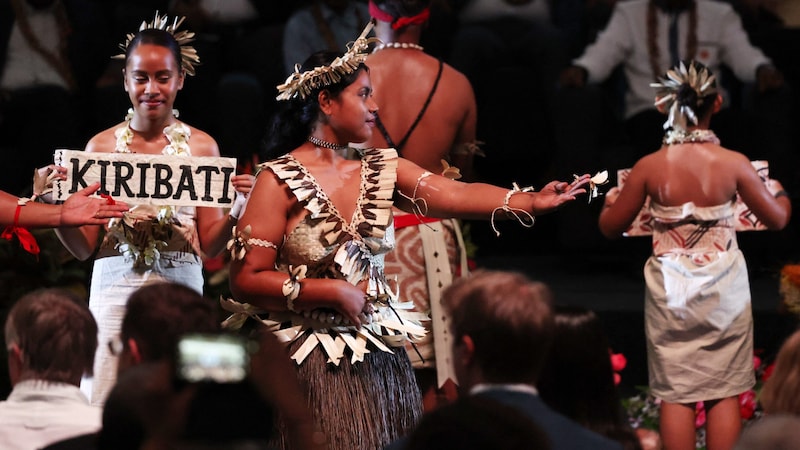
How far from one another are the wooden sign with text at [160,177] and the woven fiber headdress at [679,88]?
1.81 metres

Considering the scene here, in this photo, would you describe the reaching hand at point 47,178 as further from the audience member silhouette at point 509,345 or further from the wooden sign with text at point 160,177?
the audience member silhouette at point 509,345

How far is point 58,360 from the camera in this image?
2557 millimetres

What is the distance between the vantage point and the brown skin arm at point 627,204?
16.0 feet

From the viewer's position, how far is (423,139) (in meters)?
4.82

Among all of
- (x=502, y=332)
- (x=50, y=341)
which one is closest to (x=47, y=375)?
(x=50, y=341)

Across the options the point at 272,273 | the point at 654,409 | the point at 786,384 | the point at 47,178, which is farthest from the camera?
the point at 654,409

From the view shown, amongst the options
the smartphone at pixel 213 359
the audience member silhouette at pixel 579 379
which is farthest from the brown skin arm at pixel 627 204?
the smartphone at pixel 213 359

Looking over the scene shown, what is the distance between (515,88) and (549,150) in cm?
35

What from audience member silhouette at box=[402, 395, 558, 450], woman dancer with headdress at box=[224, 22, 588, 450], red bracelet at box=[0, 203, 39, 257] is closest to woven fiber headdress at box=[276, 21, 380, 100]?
woman dancer with headdress at box=[224, 22, 588, 450]

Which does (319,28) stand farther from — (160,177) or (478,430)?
(478,430)

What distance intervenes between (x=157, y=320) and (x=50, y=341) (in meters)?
0.20

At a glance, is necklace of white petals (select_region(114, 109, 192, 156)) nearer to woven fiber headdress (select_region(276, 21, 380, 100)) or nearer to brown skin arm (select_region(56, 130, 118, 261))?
brown skin arm (select_region(56, 130, 118, 261))

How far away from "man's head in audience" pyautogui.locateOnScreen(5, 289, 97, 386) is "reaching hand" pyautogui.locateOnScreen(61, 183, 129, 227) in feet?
3.46

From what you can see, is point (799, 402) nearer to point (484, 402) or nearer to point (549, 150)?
point (484, 402)
